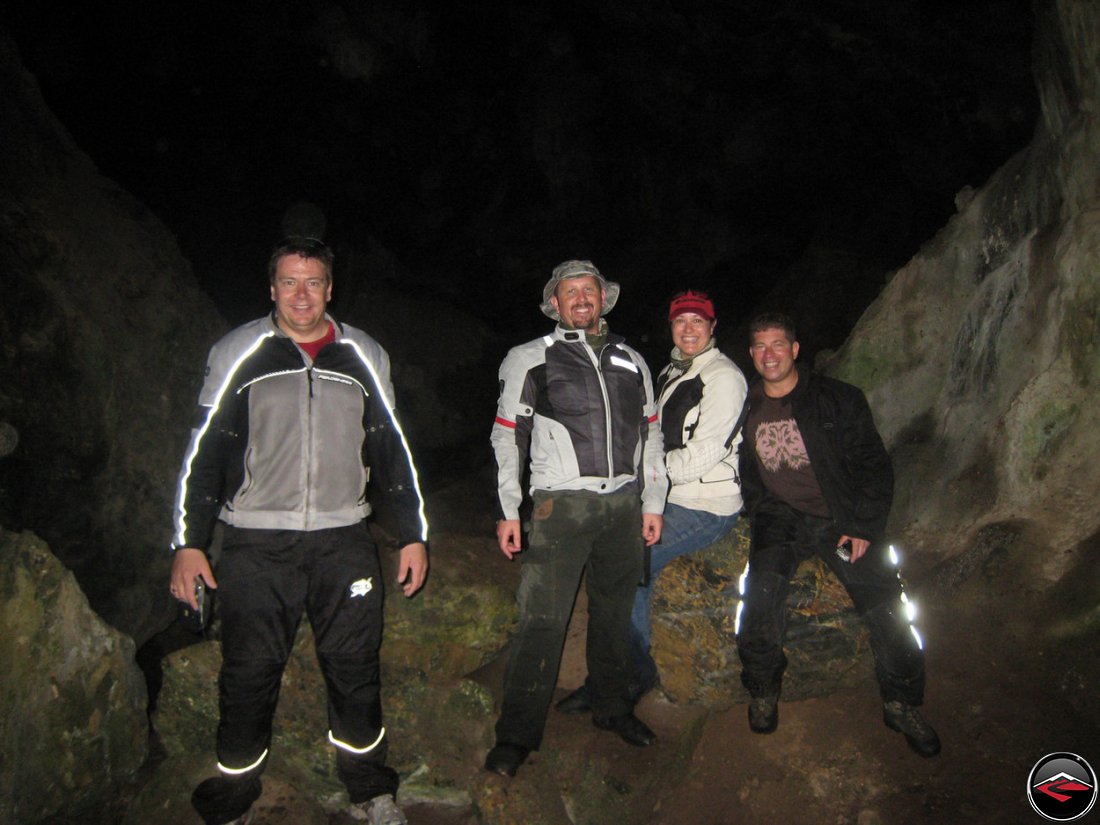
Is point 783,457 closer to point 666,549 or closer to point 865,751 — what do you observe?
point 666,549

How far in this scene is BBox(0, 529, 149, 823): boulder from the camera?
3205 mm

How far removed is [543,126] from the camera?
1145 centimetres

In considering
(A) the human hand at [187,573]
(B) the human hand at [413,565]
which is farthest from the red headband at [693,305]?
(A) the human hand at [187,573]

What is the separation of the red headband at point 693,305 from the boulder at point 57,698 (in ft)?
13.8

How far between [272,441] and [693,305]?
9.03ft

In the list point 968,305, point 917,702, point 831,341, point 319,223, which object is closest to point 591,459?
point 917,702

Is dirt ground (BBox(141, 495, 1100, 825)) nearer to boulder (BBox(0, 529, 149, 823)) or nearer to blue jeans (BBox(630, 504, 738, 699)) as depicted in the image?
blue jeans (BBox(630, 504, 738, 699))

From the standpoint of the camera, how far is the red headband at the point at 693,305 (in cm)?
402

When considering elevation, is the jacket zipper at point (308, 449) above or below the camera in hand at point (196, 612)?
above

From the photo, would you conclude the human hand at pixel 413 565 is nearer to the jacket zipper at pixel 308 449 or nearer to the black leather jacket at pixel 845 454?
the jacket zipper at pixel 308 449

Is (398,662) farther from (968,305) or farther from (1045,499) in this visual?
(968,305)

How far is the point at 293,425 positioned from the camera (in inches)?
119

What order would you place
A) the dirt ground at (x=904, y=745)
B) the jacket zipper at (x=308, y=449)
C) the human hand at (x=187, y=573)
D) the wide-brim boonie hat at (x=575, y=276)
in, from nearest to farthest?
the human hand at (x=187, y=573) → the jacket zipper at (x=308, y=449) → the dirt ground at (x=904, y=745) → the wide-brim boonie hat at (x=575, y=276)

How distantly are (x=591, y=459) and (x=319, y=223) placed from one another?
978 centimetres
